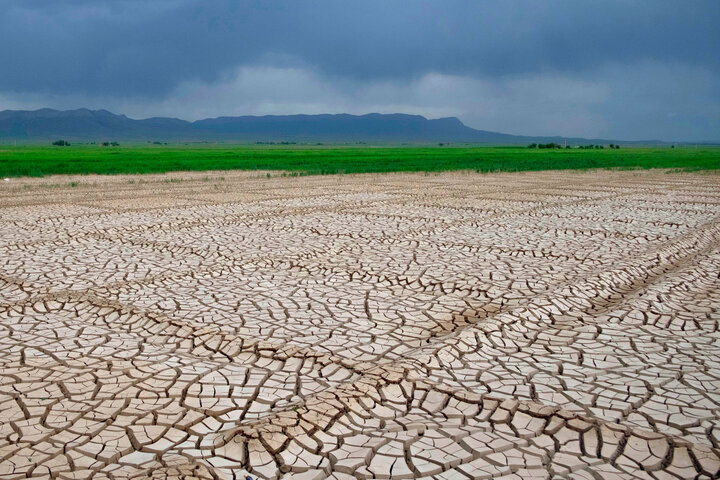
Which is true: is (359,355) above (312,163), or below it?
below

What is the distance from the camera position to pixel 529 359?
4.17 m

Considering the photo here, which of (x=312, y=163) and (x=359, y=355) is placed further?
(x=312, y=163)

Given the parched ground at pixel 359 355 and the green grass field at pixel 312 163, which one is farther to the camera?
the green grass field at pixel 312 163

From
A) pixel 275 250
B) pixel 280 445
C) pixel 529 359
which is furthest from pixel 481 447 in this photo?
pixel 275 250

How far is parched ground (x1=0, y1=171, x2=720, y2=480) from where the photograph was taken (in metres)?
2.94

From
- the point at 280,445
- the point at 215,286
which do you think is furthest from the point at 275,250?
the point at 280,445

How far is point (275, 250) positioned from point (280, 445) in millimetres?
5181

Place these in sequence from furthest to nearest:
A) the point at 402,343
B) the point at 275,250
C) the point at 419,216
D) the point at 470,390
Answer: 1. the point at 419,216
2. the point at 275,250
3. the point at 402,343
4. the point at 470,390

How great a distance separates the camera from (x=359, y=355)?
4215mm

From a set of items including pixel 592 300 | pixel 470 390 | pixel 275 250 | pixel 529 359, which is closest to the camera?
pixel 470 390

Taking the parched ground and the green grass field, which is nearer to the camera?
the parched ground

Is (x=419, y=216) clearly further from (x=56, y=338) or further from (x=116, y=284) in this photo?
(x=56, y=338)

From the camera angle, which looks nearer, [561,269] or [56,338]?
[56,338]

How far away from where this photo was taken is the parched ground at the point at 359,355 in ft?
9.63
